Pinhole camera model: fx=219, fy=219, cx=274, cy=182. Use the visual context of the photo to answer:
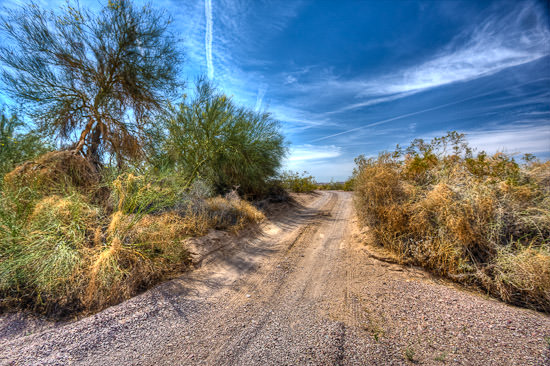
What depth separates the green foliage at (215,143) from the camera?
29.9 ft

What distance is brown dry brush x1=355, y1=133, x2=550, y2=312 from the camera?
3025 mm

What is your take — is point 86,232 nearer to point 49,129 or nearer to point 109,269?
point 109,269

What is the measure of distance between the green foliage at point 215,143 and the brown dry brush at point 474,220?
6.28m

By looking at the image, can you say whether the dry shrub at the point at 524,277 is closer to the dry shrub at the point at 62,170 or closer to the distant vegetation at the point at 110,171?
the distant vegetation at the point at 110,171

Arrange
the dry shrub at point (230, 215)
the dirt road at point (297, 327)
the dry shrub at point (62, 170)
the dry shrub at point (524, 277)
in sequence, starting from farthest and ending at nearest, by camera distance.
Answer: the dry shrub at point (230, 215) → the dry shrub at point (62, 170) → the dry shrub at point (524, 277) → the dirt road at point (297, 327)

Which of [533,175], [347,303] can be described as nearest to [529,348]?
[347,303]

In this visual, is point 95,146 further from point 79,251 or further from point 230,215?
point 79,251

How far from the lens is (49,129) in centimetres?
738

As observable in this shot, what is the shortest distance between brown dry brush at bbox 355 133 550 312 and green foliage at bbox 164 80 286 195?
20.6ft

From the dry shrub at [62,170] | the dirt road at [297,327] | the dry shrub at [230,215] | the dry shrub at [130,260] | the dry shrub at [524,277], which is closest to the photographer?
the dirt road at [297,327]

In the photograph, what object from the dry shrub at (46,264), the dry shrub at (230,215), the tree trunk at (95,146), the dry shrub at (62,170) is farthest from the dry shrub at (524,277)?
the tree trunk at (95,146)

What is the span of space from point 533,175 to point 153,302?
6686 mm

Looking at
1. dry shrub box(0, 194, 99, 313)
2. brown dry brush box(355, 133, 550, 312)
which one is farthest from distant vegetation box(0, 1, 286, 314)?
brown dry brush box(355, 133, 550, 312)

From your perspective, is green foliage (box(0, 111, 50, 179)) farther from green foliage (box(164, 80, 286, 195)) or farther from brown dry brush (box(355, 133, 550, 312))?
brown dry brush (box(355, 133, 550, 312))
